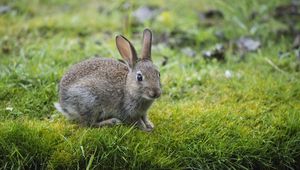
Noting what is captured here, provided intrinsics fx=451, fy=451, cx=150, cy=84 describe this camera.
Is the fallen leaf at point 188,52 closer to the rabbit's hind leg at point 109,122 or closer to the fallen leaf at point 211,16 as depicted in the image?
the fallen leaf at point 211,16

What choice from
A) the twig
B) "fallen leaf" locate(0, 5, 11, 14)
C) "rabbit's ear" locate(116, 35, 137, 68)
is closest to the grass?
the twig

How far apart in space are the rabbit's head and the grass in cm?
42

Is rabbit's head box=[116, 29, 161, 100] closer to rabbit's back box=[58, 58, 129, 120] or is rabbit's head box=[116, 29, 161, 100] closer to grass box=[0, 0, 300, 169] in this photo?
rabbit's back box=[58, 58, 129, 120]

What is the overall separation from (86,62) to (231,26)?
3.74m

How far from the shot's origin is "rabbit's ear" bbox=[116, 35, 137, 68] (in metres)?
4.84

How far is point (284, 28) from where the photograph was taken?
8188 mm

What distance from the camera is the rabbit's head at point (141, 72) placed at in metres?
4.64

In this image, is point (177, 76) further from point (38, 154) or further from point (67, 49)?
point (38, 154)

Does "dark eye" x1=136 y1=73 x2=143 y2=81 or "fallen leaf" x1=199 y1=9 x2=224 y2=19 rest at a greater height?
"dark eye" x1=136 y1=73 x2=143 y2=81

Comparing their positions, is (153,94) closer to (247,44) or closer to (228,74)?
(228,74)

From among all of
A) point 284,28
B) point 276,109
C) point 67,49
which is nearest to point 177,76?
point 276,109

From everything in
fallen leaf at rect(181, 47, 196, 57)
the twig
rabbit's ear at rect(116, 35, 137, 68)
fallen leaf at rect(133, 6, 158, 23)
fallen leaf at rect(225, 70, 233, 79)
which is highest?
rabbit's ear at rect(116, 35, 137, 68)

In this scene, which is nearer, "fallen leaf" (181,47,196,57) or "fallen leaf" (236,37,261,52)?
"fallen leaf" (181,47,196,57)

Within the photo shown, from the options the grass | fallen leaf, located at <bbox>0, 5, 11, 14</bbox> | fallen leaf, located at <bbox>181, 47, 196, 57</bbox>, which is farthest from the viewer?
fallen leaf, located at <bbox>0, 5, 11, 14</bbox>
